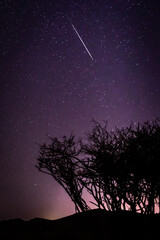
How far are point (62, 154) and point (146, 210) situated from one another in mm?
4285

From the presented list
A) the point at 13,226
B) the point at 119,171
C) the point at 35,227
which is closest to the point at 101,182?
the point at 119,171

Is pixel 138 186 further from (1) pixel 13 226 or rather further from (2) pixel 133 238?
(1) pixel 13 226

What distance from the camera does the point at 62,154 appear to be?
9.82m

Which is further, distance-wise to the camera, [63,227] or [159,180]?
[159,180]

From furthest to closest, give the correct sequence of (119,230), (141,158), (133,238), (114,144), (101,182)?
(114,144)
(101,182)
(141,158)
(119,230)
(133,238)

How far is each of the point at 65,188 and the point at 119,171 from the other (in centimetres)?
230

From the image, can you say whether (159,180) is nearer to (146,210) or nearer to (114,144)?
(146,210)

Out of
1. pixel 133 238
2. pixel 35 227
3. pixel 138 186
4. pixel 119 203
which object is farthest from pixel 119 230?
pixel 35 227

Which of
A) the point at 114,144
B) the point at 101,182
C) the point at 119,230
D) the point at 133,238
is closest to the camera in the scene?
the point at 133,238

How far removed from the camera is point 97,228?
8.23 metres

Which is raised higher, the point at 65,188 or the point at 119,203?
the point at 65,188

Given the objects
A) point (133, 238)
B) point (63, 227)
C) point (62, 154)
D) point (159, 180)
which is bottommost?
point (133, 238)

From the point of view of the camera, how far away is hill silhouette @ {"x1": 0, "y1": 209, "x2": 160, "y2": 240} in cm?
784

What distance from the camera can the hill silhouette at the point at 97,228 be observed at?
309 inches
